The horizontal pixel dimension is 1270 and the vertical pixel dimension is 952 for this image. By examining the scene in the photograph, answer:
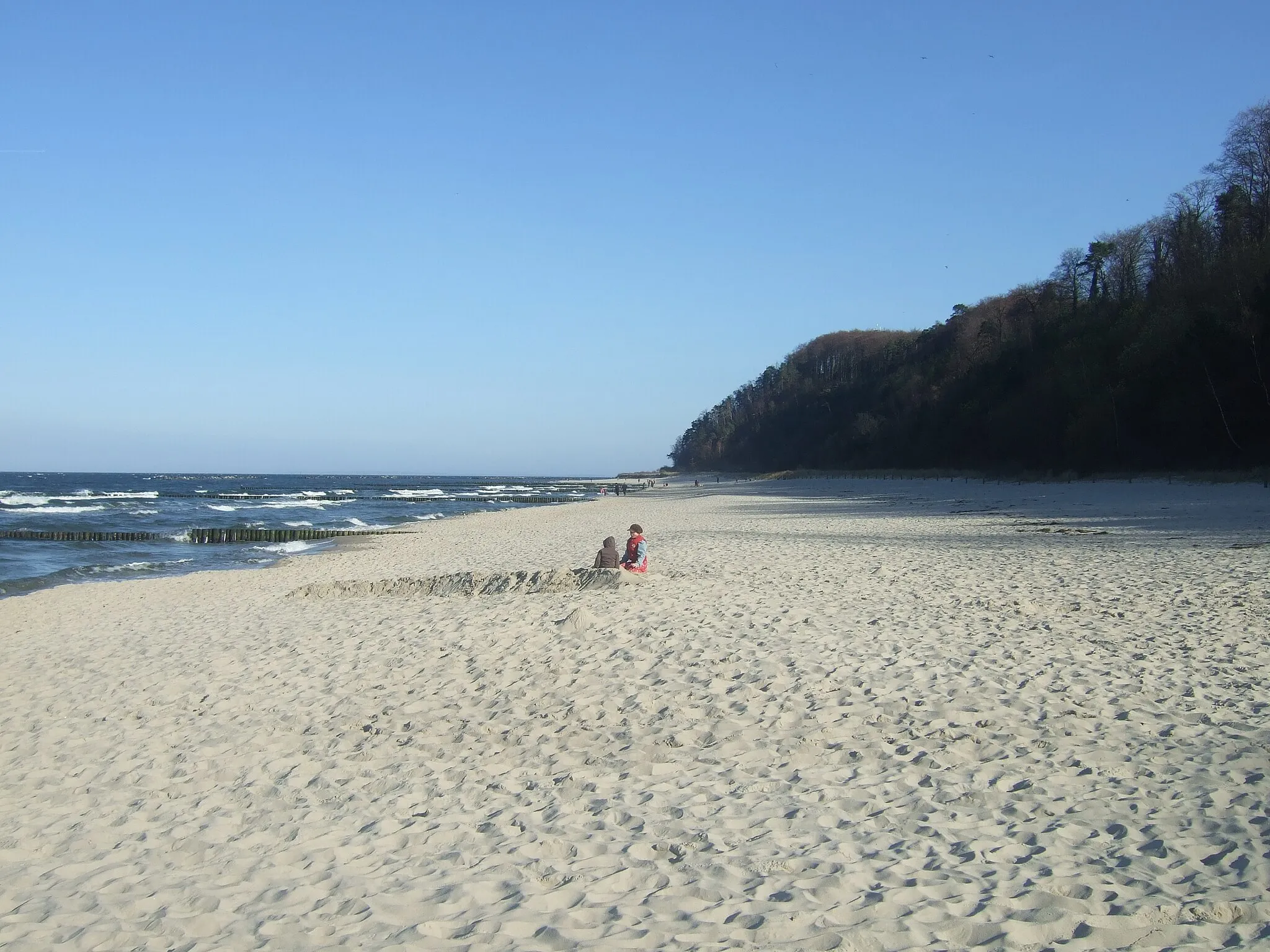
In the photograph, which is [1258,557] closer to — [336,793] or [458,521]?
[336,793]

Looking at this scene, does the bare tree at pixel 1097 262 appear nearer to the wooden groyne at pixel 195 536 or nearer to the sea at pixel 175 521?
→ the sea at pixel 175 521

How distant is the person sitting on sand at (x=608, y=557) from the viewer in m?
13.1

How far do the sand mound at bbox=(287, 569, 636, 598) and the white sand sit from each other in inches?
34.4

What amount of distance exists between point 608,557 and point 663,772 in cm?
773

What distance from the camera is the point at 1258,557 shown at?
41.2 feet

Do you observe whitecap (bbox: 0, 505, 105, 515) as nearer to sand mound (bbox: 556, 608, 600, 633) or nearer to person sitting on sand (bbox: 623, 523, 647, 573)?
person sitting on sand (bbox: 623, 523, 647, 573)

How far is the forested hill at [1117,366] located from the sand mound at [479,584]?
29.6 metres

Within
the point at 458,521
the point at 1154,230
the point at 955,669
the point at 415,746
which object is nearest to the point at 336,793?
the point at 415,746

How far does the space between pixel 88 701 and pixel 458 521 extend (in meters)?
28.7

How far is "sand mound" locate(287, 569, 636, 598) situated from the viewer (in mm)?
12430

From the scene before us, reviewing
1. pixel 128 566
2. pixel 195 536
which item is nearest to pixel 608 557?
pixel 128 566

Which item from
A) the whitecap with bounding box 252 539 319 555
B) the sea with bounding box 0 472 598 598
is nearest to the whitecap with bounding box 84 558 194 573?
the sea with bounding box 0 472 598 598

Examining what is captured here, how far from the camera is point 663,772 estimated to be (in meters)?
5.49

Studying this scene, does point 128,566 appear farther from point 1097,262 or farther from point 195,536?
point 1097,262
